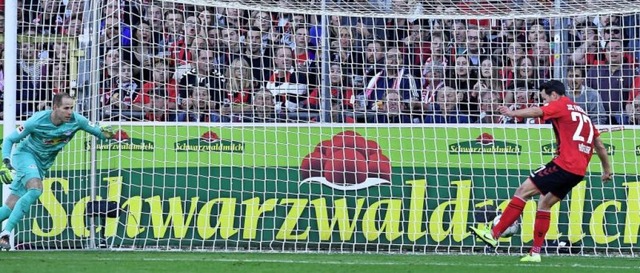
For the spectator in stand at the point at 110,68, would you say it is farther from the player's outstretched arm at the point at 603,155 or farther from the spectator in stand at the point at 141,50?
the player's outstretched arm at the point at 603,155

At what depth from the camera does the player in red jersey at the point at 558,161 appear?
12.7 metres

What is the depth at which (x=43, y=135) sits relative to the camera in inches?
526

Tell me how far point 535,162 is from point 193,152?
4.65m

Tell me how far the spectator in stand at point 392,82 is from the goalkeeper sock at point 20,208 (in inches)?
202

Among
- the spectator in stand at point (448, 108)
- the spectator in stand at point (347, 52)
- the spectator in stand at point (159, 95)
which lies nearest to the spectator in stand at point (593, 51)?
the spectator in stand at point (448, 108)

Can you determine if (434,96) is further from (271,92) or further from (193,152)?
(193,152)

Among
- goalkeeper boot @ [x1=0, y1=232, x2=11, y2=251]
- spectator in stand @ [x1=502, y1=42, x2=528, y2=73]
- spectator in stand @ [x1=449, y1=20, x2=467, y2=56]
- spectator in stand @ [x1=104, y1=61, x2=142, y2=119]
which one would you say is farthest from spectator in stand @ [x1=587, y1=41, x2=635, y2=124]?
goalkeeper boot @ [x1=0, y1=232, x2=11, y2=251]

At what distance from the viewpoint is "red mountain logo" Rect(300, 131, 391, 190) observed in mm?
15539

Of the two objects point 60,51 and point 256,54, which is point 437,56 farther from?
point 60,51

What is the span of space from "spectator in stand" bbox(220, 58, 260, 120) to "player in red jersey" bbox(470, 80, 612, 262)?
14.1 ft

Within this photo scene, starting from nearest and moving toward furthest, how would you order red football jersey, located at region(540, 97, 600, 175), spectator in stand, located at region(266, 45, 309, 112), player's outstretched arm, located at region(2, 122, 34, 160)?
red football jersey, located at region(540, 97, 600, 175), player's outstretched arm, located at region(2, 122, 34, 160), spectator in stand, located at region(266, 45, 309, 112)

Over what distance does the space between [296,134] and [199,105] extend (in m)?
1.40

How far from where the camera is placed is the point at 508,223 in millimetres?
12969

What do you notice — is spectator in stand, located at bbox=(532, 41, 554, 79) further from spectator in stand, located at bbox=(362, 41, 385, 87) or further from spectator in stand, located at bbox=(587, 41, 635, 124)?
spectator in stand, located at bbox=(362, 41, 385, 87)
